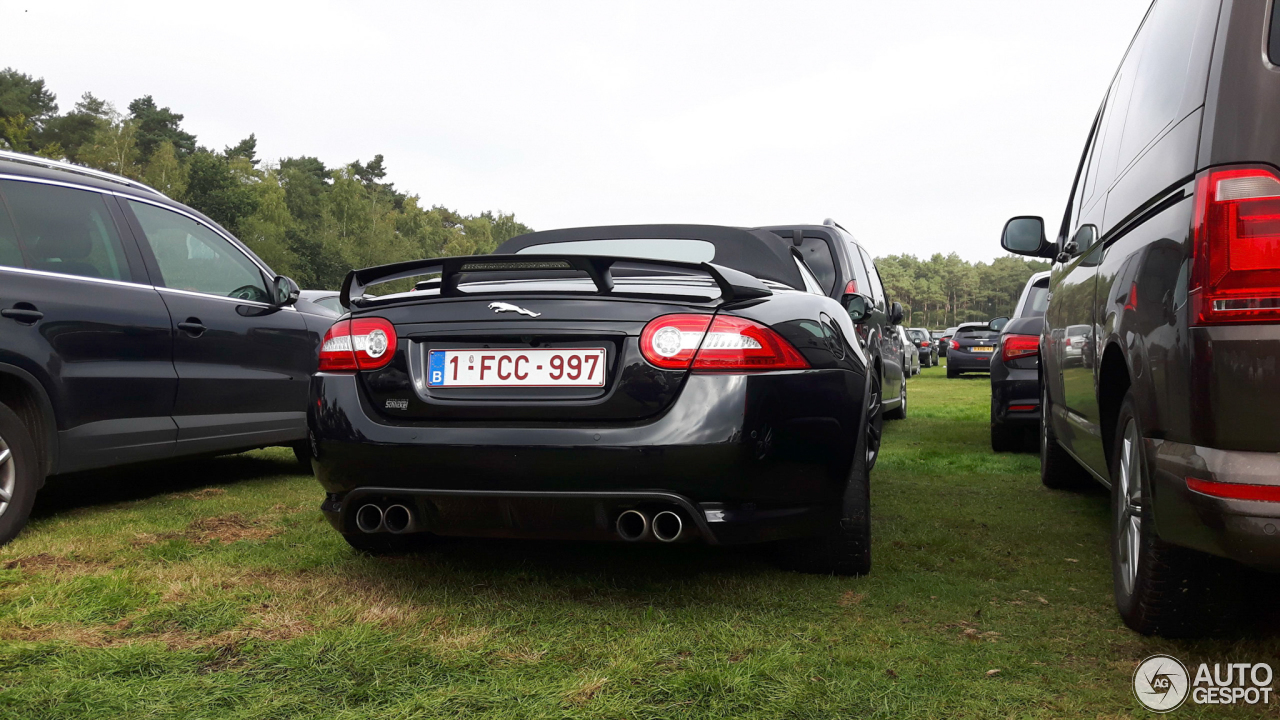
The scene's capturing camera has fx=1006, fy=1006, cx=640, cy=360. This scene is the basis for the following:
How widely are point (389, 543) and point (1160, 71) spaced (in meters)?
3.14

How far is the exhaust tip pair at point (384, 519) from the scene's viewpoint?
3100 mm

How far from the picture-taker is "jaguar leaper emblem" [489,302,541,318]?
302 centimetres

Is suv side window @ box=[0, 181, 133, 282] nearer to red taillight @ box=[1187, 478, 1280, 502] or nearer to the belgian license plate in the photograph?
the belgian license plate

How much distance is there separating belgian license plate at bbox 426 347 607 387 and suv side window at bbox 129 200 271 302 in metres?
2.88

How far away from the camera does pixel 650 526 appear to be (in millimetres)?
2934

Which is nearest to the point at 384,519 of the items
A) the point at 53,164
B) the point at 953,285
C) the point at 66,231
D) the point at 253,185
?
the point at 66,231

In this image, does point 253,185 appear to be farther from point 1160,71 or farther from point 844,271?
point 1160,71

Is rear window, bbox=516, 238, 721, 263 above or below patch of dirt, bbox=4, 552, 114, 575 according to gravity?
above

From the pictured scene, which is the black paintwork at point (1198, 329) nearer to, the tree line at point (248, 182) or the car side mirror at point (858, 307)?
the car side mirror at point (858, 307)

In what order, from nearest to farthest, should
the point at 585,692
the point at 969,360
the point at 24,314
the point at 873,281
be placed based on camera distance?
the point at 585,692 → the point at 24,314 → the point at 873,281 → the point at 969,360

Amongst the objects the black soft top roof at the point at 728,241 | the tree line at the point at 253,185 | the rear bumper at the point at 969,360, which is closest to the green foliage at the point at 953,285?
the tree line at the point at 253,185

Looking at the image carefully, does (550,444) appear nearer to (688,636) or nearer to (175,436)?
(688,636)

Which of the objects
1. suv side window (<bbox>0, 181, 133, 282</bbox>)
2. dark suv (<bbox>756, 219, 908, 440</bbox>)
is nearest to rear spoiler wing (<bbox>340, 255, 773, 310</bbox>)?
suv side window (<bbox>0, 181, 133, 282</bbox>)

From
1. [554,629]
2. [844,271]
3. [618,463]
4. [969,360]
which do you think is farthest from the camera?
[969,360]
